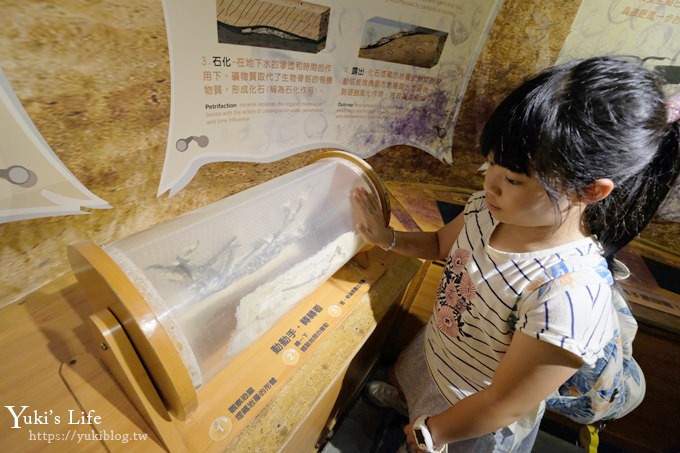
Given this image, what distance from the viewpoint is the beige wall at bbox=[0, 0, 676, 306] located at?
0.67 meters

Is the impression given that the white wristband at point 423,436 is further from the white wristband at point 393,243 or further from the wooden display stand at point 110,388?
the white wristband at point 393,243

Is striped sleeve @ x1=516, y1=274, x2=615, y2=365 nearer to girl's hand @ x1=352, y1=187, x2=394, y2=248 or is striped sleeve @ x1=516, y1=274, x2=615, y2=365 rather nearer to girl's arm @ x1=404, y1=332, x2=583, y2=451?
girl's arm @ x1=404, y1=332, x2=583, y2=451

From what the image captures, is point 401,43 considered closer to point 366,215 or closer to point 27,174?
point 366,215

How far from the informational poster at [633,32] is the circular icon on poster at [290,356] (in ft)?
5.93

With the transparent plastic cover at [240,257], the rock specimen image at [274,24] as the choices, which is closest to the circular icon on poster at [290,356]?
the transparent plastic cover at [240,257]

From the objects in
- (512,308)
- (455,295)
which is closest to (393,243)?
(455,295)

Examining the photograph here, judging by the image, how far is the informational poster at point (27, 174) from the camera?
68 cm

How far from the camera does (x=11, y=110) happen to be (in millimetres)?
670

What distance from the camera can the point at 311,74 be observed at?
1221mm

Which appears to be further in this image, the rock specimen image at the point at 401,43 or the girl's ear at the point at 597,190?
the rock specimen image at the point at 401,43

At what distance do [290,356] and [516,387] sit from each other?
0.56 m

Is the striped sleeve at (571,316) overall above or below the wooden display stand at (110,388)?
above

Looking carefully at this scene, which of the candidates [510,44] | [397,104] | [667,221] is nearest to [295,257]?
[397,104]

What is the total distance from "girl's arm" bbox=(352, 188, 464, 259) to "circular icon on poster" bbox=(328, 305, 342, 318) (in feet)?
0.84
